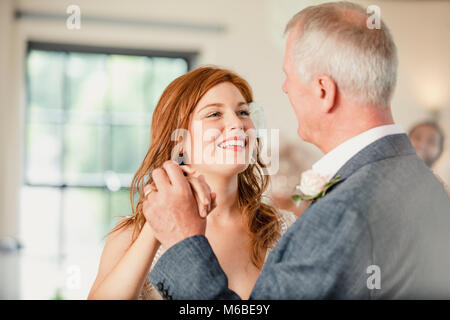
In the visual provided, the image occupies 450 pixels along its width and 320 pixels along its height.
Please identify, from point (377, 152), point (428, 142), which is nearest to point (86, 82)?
point (428, 142)

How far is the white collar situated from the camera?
2.70 ft

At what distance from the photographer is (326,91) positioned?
2.81ft

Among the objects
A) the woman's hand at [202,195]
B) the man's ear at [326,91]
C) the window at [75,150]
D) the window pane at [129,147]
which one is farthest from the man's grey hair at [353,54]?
the window pane at [129,147]

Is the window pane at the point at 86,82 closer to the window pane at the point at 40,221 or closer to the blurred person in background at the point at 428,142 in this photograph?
the window pane at the point at 40,221

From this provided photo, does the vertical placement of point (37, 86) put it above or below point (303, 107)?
above

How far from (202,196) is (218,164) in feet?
0.96

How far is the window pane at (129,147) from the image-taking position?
10.3 feet

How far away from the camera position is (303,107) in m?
0.89

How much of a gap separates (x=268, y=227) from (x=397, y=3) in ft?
9.41

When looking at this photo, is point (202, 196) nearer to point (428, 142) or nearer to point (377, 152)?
point (377, 152)

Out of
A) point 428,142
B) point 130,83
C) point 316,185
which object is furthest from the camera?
point 130,83
